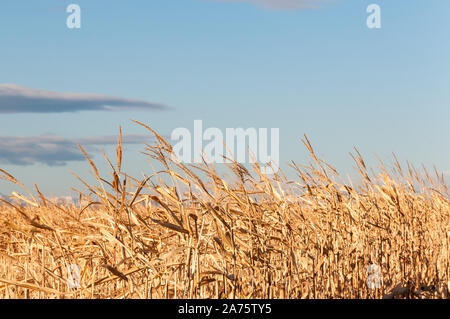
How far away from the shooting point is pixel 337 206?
181 inches

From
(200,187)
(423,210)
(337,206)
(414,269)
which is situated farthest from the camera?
(423,210)

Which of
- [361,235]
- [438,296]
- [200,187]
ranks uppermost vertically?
[200,187]
